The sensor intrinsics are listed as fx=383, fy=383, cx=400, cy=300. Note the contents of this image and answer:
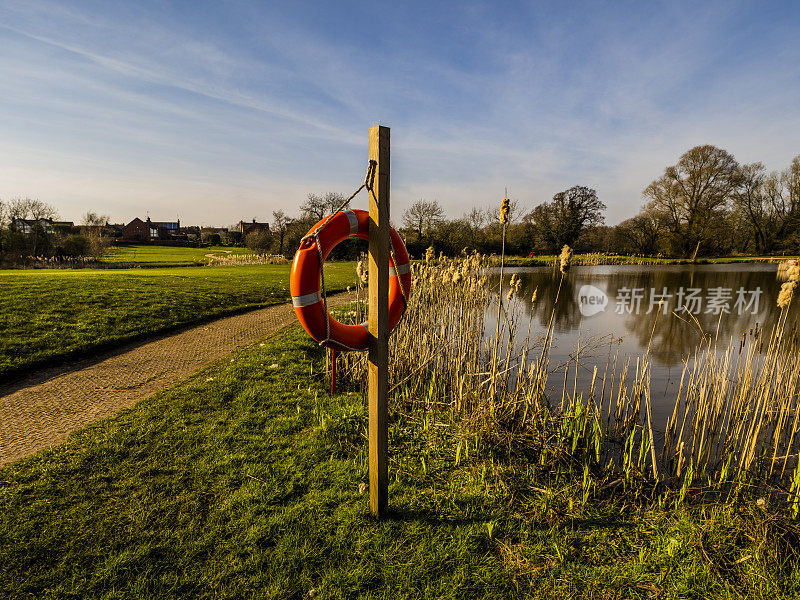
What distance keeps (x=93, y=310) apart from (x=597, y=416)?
33.1ft

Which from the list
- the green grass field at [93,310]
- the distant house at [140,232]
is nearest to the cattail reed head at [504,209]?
the green grass field at [93,310]

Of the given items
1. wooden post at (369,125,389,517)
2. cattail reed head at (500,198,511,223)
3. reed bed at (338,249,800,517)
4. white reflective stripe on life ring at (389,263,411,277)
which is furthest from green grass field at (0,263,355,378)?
cattail reed head at (500,198,511,223)

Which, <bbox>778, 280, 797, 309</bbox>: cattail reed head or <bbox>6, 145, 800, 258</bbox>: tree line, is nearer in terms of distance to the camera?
<bbox>778, 280, 797, 309</bbox>: cattail reed head

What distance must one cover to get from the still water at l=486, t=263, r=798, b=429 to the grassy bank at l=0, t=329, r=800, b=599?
152 centimetres

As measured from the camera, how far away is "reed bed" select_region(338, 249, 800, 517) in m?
3.27

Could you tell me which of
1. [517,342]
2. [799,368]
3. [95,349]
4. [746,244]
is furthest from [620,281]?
[746,244]

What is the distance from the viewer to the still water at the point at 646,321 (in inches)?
→ 239

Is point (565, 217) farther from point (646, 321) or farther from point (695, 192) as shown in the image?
point (646, 321)

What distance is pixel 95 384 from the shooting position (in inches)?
204

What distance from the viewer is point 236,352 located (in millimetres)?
6711

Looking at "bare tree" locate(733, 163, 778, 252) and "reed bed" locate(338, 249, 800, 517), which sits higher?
"bare tree" locate(733, 163, 778, 252)

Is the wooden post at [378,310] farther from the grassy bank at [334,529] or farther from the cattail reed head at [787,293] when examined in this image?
the cattail reed head at [787,293]

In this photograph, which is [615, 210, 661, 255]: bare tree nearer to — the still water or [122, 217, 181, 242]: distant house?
the still water

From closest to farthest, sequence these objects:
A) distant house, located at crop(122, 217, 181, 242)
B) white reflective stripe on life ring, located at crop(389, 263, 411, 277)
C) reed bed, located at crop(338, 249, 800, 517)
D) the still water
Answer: white reflective stripe on life ring, located at crop(389, 263, 411, 277), reed bed, located at crop(338, 249, 800, 517), the still water, distant house, located at crop(122, 217, 181, 242)
